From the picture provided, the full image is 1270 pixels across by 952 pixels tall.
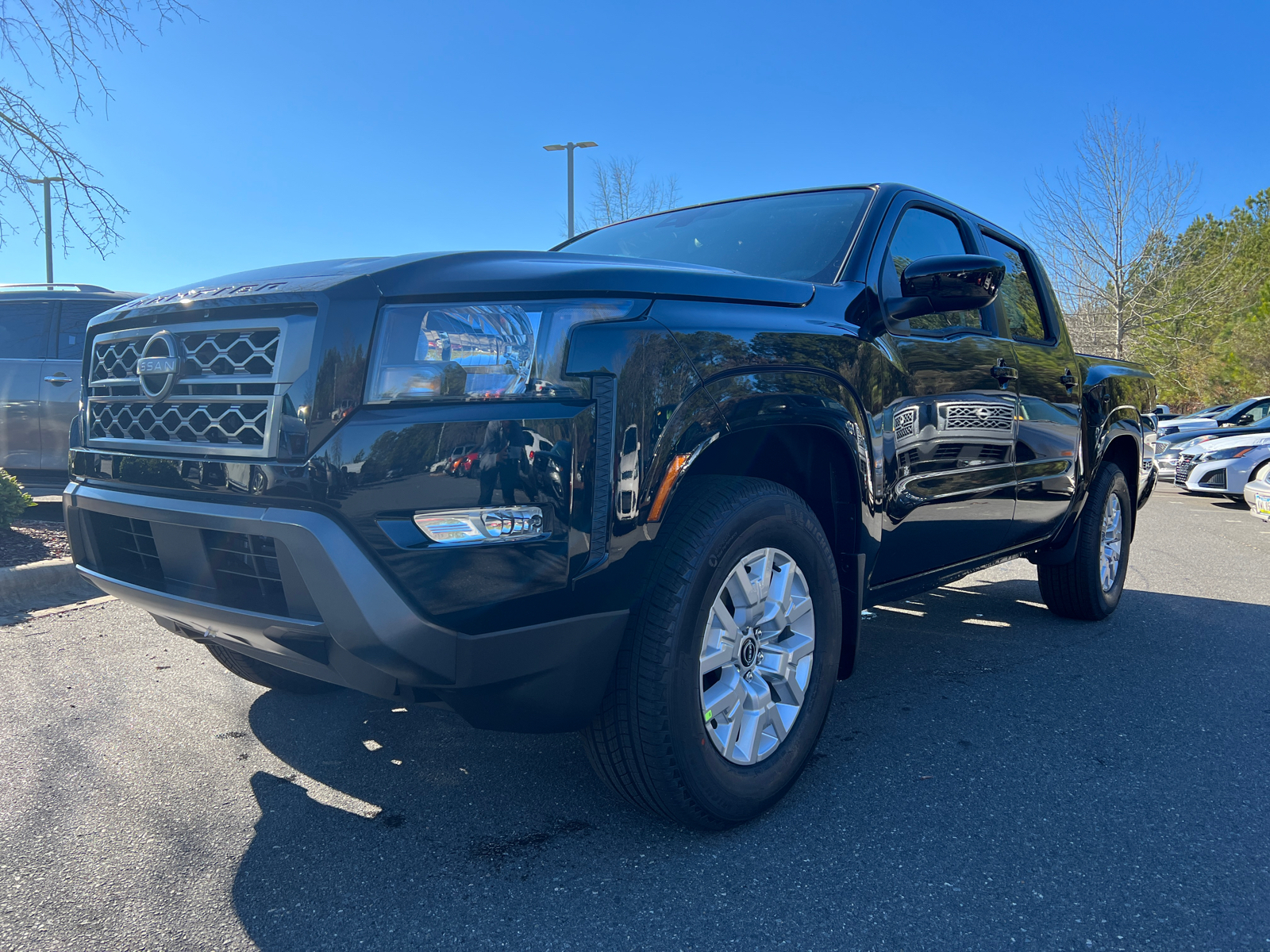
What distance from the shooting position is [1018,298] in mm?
4133

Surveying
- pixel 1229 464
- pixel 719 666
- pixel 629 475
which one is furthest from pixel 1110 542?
pixel 1229 464

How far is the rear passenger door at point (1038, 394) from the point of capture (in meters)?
3.81

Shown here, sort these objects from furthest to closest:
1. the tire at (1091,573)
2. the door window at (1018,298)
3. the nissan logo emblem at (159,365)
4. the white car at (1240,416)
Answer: the white car at (1240,416), the tire at (1091,573), the door window at (1018,298), the nissan logo emblem at (159,365)

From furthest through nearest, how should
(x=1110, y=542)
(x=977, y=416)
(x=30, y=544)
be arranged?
(x=30, y=544) < (x=1110, y=542) < (x=977, y=416)

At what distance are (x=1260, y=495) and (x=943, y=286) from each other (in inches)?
336

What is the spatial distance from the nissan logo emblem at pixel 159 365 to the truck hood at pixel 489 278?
0.37 ft

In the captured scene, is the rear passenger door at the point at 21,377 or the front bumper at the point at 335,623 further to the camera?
the rear passenger door at the point at 21,377

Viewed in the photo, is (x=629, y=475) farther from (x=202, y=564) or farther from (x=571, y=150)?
(x=571, y=150)

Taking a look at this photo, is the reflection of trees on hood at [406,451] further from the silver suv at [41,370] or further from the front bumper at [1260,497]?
the front bumper at [1260,497]

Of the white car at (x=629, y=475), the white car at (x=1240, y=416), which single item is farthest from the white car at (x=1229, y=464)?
the white car at (x=629, y=475)

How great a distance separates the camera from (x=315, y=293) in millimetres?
1992

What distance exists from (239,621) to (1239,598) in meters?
5.75

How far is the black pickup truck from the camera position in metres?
1.88

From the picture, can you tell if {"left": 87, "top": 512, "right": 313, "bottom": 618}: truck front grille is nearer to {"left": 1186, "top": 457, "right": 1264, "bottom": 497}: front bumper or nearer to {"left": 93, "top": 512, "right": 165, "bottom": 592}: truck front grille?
{"left": 93, "top": 512, "right": 165, "bottom": 592}: truck front grille
